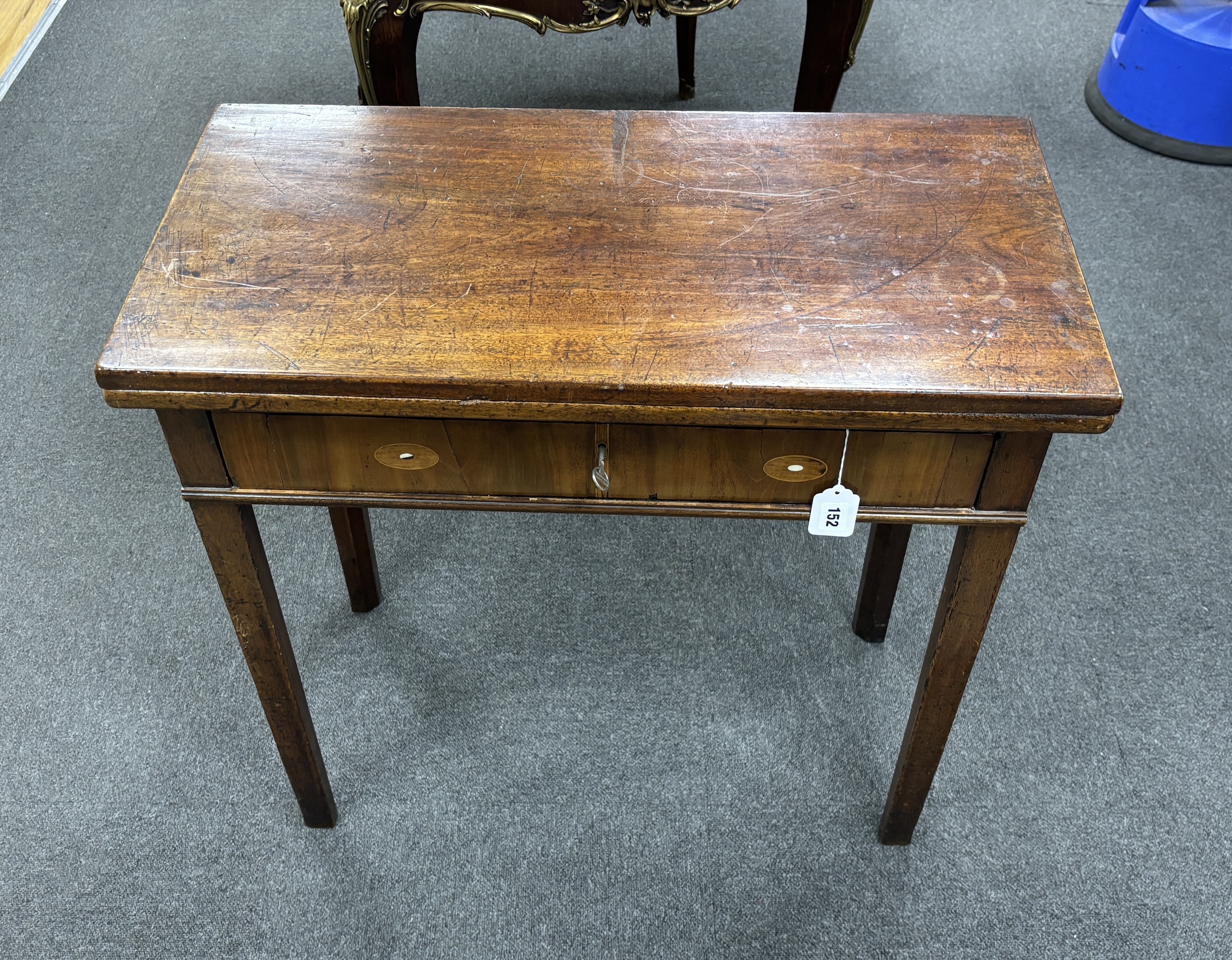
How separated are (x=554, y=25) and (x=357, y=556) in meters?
0.95

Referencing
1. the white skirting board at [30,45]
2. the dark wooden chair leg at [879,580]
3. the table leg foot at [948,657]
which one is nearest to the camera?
the table leg foot at [948,657]

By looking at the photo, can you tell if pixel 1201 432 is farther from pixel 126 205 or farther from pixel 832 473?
pixel 126 205

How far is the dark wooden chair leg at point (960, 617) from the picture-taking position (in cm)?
97

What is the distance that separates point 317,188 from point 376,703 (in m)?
0.73

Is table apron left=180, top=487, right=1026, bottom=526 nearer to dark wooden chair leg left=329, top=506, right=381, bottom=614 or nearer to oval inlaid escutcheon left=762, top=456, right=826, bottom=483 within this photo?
oval inlaid escutcheon left=762, top=456, right=826, bottom=483

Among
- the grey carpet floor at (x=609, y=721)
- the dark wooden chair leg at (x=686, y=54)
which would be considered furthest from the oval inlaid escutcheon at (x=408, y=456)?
the dark wooden chair leg at (x=686, y=54)

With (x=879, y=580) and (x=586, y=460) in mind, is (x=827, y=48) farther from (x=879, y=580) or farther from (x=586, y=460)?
(x=586, y=460)

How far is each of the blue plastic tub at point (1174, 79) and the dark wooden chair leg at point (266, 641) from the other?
7.18 ft

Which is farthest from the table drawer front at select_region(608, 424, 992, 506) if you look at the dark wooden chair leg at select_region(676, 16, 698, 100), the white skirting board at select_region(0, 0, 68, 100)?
the white skirting board at select_region(0, 0, 68, 100)

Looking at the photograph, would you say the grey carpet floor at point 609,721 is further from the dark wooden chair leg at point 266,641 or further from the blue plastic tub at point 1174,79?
the blue plastic tub at point 1174,79

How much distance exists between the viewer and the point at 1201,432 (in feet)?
6.32

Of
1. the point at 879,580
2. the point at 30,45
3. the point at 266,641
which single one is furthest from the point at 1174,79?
the point at 30,45

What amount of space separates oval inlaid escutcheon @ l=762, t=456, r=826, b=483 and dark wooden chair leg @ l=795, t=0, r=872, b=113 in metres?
1.16

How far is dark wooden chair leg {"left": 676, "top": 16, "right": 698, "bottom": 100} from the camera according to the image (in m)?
2.53
